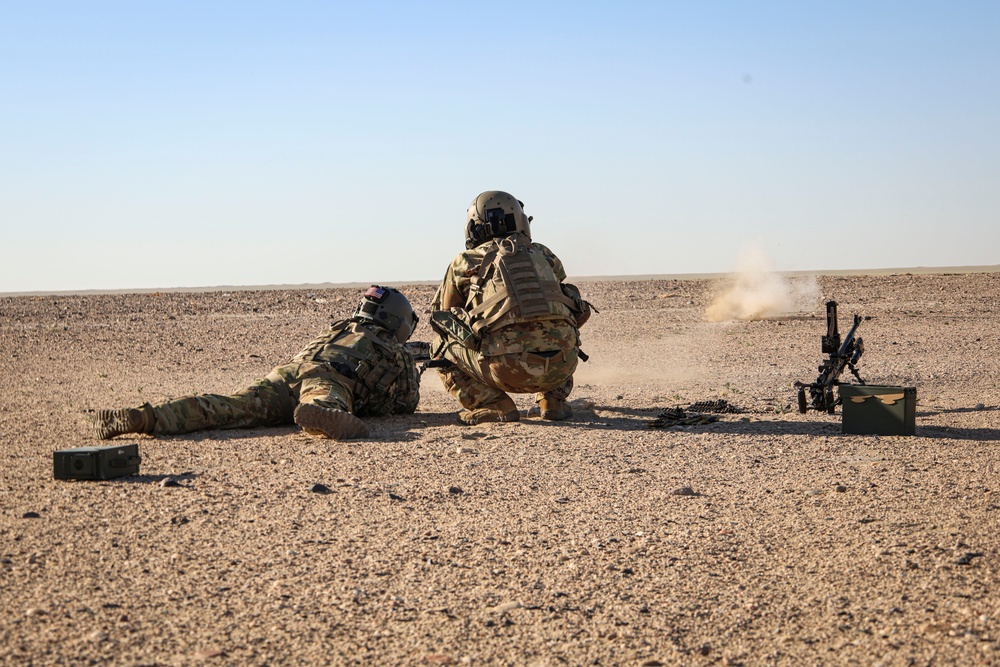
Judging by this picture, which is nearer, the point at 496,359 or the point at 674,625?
the point at 674,625

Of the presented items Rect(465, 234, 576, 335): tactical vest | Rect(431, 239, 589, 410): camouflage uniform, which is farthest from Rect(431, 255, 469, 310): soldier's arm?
Rect(465, 234, 576, 335): tactical vest

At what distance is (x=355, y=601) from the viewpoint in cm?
466

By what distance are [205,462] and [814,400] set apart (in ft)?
18.0

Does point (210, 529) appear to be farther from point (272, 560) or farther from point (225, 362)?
point (225, 362)

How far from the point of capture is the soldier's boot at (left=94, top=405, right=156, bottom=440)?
867cm

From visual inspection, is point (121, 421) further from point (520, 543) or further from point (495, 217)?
point (520, 543)

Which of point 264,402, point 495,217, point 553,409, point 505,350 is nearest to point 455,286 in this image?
point 495,217

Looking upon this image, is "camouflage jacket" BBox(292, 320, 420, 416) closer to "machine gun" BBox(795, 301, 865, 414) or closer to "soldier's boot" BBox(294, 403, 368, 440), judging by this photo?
"soldier's boot" BBox(294, 403, 368, 440)

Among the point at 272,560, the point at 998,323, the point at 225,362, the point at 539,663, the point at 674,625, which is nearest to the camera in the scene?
the point at 539,663

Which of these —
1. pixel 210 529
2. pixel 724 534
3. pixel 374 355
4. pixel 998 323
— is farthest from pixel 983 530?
pixel 998 323

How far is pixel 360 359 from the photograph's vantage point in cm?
978

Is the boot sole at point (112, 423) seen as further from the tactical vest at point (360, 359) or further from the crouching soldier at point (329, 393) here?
the tactical vest at point (360, 359)

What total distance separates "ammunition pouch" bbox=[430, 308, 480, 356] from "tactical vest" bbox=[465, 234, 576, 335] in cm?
7

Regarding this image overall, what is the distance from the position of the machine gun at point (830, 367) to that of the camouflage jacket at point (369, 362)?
3.57m
